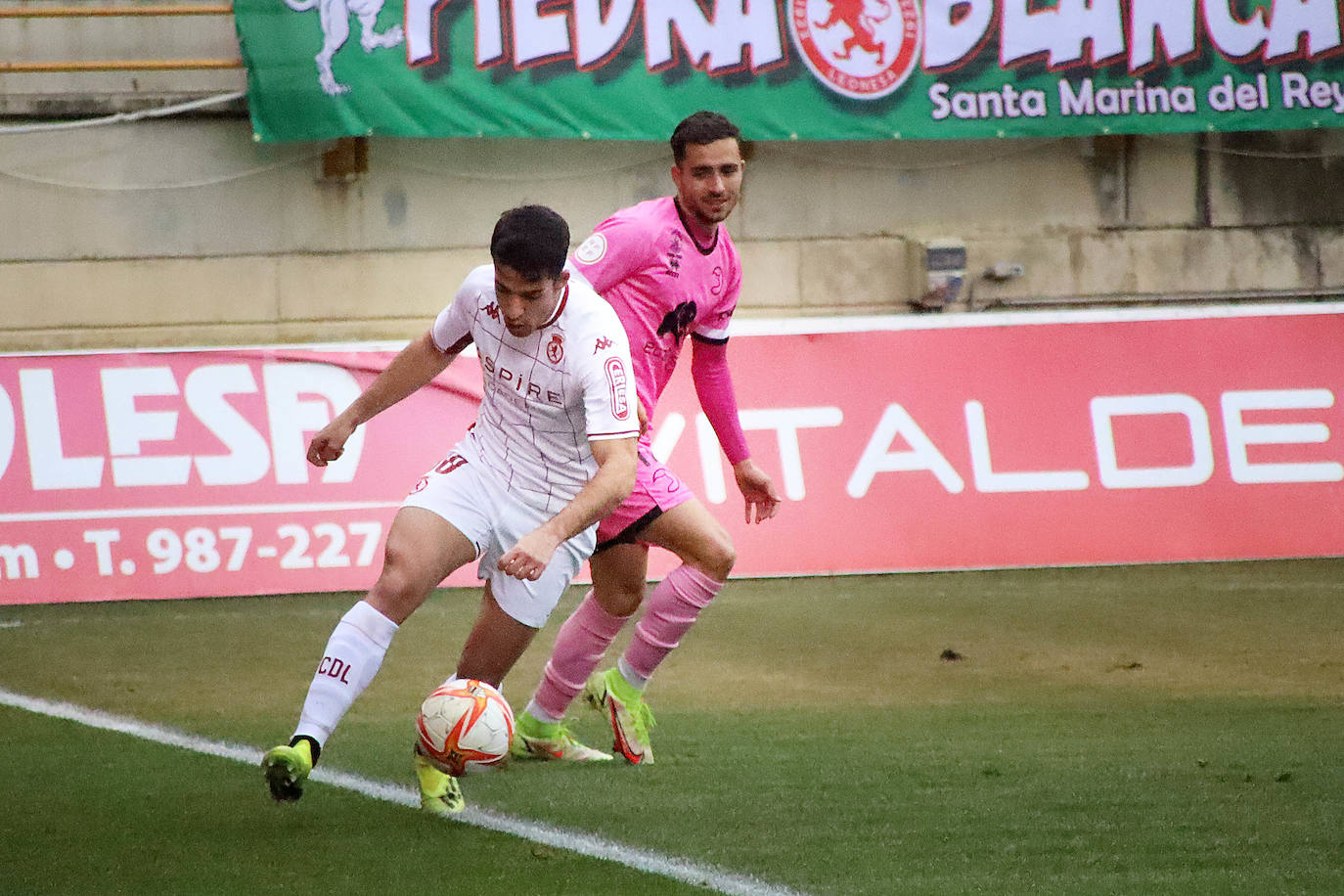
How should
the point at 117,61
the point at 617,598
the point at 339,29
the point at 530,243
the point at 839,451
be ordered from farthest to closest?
the point at 117,61 < the point at 339,29 < the point at 839,451 < the point at 617,598 < the point at 530,243

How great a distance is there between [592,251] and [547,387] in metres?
0.72

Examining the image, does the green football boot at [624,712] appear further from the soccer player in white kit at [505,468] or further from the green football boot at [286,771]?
the green football boot at [286,771]

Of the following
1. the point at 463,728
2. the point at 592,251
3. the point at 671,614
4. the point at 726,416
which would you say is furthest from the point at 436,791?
the point at 726,416

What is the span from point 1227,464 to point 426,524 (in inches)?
251

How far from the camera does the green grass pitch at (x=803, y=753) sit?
423cm

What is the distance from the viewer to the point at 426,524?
15.3 feet

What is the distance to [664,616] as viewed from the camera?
5598mm

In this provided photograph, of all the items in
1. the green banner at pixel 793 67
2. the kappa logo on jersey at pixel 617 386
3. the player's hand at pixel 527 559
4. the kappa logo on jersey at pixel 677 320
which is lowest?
the player's hand at pixel 527 559

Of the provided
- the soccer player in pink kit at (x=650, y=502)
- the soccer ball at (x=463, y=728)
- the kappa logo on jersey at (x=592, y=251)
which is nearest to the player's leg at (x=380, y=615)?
the soccer ball at (x=463, y=728)

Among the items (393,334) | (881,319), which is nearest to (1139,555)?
(881,319)

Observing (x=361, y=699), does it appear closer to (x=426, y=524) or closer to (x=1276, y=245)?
(x=426, y=524)

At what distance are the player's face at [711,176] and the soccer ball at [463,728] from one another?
1730mm

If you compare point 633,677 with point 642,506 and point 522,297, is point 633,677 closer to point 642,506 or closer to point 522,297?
point 642,506

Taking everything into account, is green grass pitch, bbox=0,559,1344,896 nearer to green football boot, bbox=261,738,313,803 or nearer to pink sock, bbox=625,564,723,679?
green football boot, bbox=261,738,313,803
